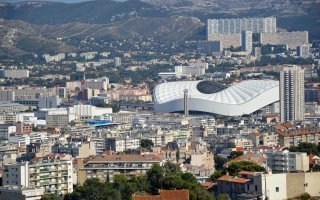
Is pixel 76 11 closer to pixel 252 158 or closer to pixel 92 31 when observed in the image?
pixel 92 31

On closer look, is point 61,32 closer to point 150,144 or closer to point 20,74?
point 20,74

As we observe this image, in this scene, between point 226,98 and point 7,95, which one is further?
point 7,95

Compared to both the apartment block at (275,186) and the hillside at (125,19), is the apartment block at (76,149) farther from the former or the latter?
the hillside at (125,19)

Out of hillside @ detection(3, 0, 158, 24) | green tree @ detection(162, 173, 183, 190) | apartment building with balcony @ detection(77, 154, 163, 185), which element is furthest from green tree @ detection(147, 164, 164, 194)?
hillside @ detection(3, 0, 158, 24)

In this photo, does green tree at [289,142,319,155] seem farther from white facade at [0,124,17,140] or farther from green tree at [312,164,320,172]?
white facade at [0,124,17,140]

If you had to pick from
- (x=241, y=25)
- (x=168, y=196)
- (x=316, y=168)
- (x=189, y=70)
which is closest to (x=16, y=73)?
(x=189, y=70)

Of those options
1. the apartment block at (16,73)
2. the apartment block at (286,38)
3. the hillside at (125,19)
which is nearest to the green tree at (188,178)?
the apartment block at (16,73)

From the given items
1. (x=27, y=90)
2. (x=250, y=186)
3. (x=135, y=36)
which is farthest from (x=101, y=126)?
(x=135, y=36)
